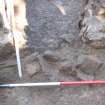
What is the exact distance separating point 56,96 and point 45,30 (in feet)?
2.06

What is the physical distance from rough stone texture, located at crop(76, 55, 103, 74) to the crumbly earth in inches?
1.7

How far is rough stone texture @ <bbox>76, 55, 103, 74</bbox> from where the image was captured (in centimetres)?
243

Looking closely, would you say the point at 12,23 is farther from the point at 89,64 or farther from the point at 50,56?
the point at 89,64

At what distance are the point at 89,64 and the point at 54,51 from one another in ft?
1.01

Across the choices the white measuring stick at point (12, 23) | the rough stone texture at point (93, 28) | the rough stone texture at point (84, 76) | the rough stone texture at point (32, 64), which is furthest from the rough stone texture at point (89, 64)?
the white measuring stick at point (12, 23)

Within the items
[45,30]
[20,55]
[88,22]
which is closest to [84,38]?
[88,22]

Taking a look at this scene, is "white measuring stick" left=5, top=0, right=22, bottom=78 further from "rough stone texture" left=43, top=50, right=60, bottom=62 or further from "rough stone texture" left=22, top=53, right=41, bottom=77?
"rough stone texture" left=43, top=50, right=60, bottom=62

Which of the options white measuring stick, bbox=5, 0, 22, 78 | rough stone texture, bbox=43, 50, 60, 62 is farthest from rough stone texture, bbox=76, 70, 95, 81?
white measuring stick, bbox=5, 0, 22, 78

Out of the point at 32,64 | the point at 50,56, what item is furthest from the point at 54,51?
the point at 32,64

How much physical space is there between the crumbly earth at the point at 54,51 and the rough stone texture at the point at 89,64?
0.04m

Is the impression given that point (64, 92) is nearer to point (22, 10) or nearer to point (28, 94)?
point (28, 94)

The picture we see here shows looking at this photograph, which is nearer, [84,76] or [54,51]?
[84,76]

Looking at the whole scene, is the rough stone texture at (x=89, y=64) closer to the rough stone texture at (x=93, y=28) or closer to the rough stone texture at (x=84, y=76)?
the rough stone texture at (x=84, y=76)

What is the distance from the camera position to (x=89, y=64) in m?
2.43
